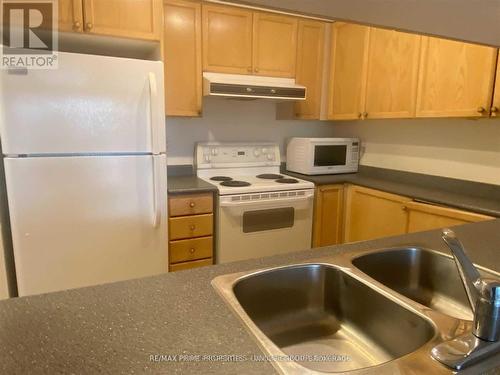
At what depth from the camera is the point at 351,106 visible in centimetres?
281

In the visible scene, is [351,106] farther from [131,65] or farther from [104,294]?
[104,294]

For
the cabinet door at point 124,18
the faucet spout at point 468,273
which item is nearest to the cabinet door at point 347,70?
the cabinet door at point 124,18

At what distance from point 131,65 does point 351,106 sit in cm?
180

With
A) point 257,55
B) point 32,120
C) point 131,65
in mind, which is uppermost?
point 257,55

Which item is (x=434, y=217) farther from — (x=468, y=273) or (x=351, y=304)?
(x=468, y=273)

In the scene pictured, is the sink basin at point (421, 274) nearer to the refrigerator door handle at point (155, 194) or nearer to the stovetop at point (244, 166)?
the refrigerator door handle at point (155, 194)

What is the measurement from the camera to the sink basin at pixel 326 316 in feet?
2.68

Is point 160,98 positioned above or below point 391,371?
above

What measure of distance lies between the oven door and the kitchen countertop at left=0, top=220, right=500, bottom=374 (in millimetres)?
1435

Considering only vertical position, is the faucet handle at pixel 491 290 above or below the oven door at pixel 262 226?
above

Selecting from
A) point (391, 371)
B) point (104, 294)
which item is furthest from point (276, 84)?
point (391, 371)

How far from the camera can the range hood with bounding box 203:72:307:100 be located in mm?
2424

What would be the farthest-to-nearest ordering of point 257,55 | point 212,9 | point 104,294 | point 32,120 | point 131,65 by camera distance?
point 257,55, point 212,9, point 131,65, point 32,120, point 104,294

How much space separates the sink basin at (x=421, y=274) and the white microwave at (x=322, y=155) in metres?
1.84
